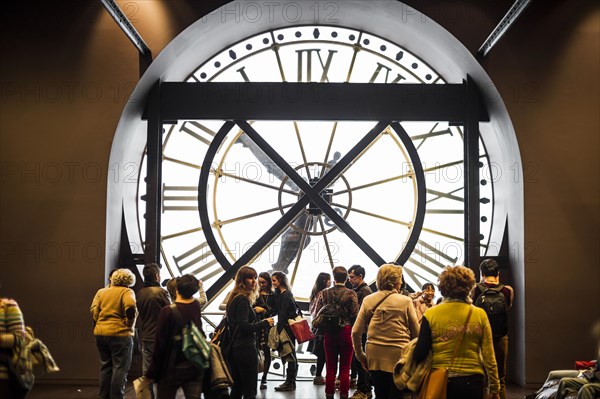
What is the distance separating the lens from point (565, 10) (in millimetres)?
7266

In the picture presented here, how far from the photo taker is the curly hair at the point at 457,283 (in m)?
3.97

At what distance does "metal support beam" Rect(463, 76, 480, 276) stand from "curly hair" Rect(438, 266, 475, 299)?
12.2 feet

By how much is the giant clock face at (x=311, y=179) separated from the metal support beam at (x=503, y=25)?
1.50 meters

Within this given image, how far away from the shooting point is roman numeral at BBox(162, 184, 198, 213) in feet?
28.1

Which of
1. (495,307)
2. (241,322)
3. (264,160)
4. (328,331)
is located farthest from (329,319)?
(264,160)

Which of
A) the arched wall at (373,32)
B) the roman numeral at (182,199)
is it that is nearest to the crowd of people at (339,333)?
the arched wall at (373,32)

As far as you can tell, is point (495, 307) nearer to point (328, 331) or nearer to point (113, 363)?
point (328, 331)

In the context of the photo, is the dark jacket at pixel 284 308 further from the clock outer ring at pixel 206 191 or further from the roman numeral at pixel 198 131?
the roman numeral at pixel 198 131

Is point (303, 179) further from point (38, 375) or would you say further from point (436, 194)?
point (38, 375)

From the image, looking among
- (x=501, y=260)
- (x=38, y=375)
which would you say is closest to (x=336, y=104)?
(x=501, y=260)

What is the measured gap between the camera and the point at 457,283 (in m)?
3.98

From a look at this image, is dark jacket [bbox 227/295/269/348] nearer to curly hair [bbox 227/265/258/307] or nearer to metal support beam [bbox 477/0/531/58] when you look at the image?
curly hair [bbox 227/265/258/307]

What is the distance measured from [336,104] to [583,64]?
7.54ft

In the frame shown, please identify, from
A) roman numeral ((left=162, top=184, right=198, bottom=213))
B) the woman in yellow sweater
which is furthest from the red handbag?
the woman in yellow sweater
